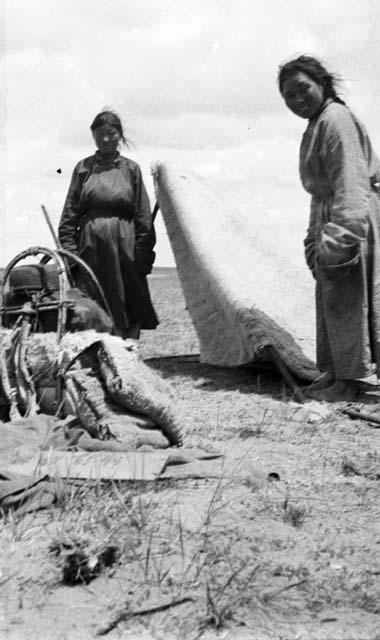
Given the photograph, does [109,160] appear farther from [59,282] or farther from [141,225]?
[59,282]

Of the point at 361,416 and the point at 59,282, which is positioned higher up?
the point at 59,282

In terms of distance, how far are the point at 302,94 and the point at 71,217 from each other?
2.11 meters

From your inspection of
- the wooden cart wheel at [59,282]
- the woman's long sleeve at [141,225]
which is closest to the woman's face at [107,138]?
the woman's long sleeve at [141,225]

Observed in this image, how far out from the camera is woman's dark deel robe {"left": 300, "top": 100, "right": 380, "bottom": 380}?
5.11 meters

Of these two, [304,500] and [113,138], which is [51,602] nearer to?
[304,500]

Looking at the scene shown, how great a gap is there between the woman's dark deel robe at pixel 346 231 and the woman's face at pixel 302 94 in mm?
58

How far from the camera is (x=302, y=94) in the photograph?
531 cm

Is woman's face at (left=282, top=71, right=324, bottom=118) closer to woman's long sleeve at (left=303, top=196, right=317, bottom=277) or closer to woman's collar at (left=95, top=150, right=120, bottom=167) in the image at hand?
woman's long sleeve at (left=303, top=196, right=317, bottom=277)

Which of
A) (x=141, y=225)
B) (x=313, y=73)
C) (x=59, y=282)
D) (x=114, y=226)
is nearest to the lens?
(x=59, y=282)

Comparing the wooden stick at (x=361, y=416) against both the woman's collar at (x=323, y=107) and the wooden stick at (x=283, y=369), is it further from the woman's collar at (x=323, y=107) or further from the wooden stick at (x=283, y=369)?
the woman's collar at (x=323, y=107)

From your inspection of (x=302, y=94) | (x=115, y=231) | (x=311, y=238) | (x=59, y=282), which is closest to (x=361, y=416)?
(x=311, y=238)

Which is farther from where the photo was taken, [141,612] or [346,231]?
[346,231]

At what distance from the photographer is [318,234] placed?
5.46m

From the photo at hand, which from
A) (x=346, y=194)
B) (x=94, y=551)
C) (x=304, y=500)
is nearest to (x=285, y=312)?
(x=346, y=194)
